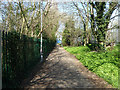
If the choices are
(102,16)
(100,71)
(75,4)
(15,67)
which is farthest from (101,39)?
(15,67)

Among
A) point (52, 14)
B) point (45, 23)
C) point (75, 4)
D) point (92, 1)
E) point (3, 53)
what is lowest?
point (3, 53)

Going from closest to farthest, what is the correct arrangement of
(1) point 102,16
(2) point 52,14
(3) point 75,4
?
(1) point 102,16, (2) point 52,14, (3) point 75,4

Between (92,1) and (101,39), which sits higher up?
(92,1)

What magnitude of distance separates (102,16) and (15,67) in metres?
10.6

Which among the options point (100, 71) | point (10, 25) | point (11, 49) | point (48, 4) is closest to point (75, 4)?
point (48, 4)

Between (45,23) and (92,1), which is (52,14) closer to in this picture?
(45,23)

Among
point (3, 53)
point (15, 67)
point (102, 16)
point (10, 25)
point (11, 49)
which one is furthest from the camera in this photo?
point (102, 16)

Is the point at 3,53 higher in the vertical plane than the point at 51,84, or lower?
higher

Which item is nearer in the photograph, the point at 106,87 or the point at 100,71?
the point at 106,87

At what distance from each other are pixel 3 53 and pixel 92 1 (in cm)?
1228

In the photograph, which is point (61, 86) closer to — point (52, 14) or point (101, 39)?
point (101, 39)

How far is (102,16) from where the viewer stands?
11.1 m

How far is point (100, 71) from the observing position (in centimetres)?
519

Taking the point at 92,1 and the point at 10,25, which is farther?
the point at 92,1
